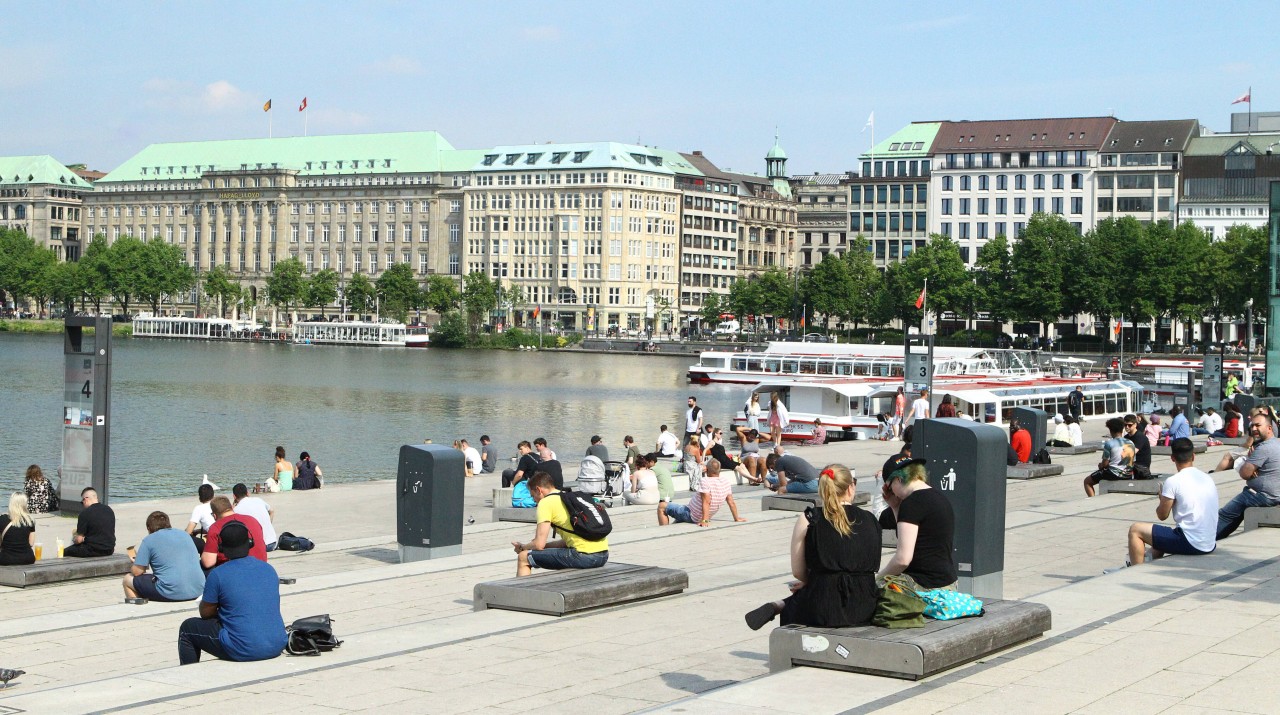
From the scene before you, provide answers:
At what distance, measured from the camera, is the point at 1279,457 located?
18500 millimetres

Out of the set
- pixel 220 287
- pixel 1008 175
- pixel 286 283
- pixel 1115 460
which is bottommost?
pixel 1115 460

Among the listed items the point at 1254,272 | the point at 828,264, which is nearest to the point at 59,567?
the point at 1254,272

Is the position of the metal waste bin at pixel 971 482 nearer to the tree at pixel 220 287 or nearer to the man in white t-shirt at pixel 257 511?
the man in white t-shirt at pixel 257 511

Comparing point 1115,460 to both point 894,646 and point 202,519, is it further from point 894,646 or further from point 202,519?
point 894,646

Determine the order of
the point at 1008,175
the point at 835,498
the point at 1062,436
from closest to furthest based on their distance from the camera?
the point at 835,498 → the point at 1062,436 → the point at 1008,175

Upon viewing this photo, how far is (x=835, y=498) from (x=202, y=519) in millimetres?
11974

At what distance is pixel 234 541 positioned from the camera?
35.9 ft

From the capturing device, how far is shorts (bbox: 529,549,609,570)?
14.8 metres

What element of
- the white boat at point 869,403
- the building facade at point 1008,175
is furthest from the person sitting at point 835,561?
the building facade at point 1008,175

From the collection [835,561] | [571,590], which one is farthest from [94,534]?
[835,561]

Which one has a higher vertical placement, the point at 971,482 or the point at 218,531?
the point at 971,482

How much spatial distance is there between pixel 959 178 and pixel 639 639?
145017 millimetres

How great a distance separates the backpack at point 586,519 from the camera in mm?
14648

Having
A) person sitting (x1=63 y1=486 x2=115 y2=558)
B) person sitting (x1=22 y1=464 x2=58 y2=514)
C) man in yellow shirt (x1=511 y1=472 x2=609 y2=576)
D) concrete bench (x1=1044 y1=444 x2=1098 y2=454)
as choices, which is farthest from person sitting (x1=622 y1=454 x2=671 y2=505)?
concrete bench (x1=1044 y1=444 x2=1098 y2=454)
